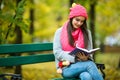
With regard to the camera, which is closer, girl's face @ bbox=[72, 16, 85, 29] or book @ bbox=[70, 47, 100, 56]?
book @ bbox=[70, 47, 100, 56]

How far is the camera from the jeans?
5.81 metres

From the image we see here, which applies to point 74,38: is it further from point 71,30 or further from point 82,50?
point 82,50

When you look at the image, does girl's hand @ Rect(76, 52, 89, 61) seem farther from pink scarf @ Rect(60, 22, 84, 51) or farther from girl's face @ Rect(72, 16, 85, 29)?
girl's face @ Rect(72, 16, 85, 29)

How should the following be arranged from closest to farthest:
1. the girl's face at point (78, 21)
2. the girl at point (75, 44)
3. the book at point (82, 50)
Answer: the book at point (82, 50) → the girl at point (75, 44) → the girl's face at point (78, 21)

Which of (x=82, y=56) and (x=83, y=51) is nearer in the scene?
(x=83, y=51)

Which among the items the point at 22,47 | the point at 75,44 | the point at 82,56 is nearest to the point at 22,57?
the point at 22,47

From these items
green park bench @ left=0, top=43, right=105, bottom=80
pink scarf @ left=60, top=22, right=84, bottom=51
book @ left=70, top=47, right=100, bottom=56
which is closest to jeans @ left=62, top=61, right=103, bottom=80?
book @ left=70, top=47, right=100, bottom=56

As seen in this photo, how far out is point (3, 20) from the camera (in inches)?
280

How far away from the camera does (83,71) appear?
5.92 m

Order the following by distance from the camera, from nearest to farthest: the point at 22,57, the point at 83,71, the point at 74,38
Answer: the point at 83,71
the point at 74,38
the point at 22,57

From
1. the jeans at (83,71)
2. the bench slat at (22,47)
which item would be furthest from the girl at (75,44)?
the bench slat at (22,47)

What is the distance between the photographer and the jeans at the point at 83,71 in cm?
581

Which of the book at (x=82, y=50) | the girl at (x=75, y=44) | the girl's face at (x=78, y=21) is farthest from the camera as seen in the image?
the girl's face at (x=78, y=21)

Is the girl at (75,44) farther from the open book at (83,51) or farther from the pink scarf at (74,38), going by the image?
the open book at (83,51)
